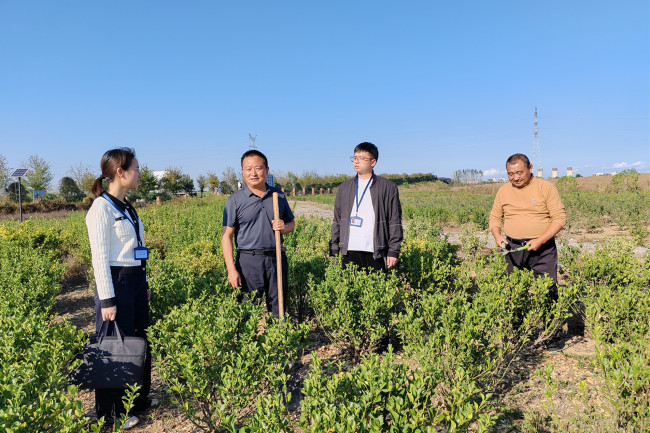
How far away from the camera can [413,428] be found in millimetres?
1772

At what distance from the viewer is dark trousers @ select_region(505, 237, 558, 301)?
149 inches

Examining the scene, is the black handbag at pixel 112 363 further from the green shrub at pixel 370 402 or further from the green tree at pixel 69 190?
the green tree at pixel 69 190

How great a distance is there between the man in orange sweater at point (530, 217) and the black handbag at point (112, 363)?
10.9ft

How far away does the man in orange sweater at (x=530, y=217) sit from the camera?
3.66 m

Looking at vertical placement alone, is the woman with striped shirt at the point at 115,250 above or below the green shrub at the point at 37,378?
above

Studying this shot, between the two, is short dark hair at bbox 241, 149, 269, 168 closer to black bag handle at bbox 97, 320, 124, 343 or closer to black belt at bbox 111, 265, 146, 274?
black belt at bbox 111, 265, 146, 274

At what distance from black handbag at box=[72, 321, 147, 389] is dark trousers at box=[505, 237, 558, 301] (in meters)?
3.46

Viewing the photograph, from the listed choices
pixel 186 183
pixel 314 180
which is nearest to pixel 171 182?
pixel 186 183

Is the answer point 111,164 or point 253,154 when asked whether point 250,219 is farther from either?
point 111,164

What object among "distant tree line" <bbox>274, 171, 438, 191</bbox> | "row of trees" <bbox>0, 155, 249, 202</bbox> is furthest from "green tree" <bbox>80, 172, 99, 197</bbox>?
"distant tree line" <bbox>274, 171, 438, 191</bbox>

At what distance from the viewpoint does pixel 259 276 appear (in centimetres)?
336

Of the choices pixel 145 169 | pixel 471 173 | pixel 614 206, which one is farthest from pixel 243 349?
pixel 471 173

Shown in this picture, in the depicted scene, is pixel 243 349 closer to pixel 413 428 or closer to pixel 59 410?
pixel 59 410

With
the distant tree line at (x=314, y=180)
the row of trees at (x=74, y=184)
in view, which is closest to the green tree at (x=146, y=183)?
the row of trees at (x=74, y=184)
